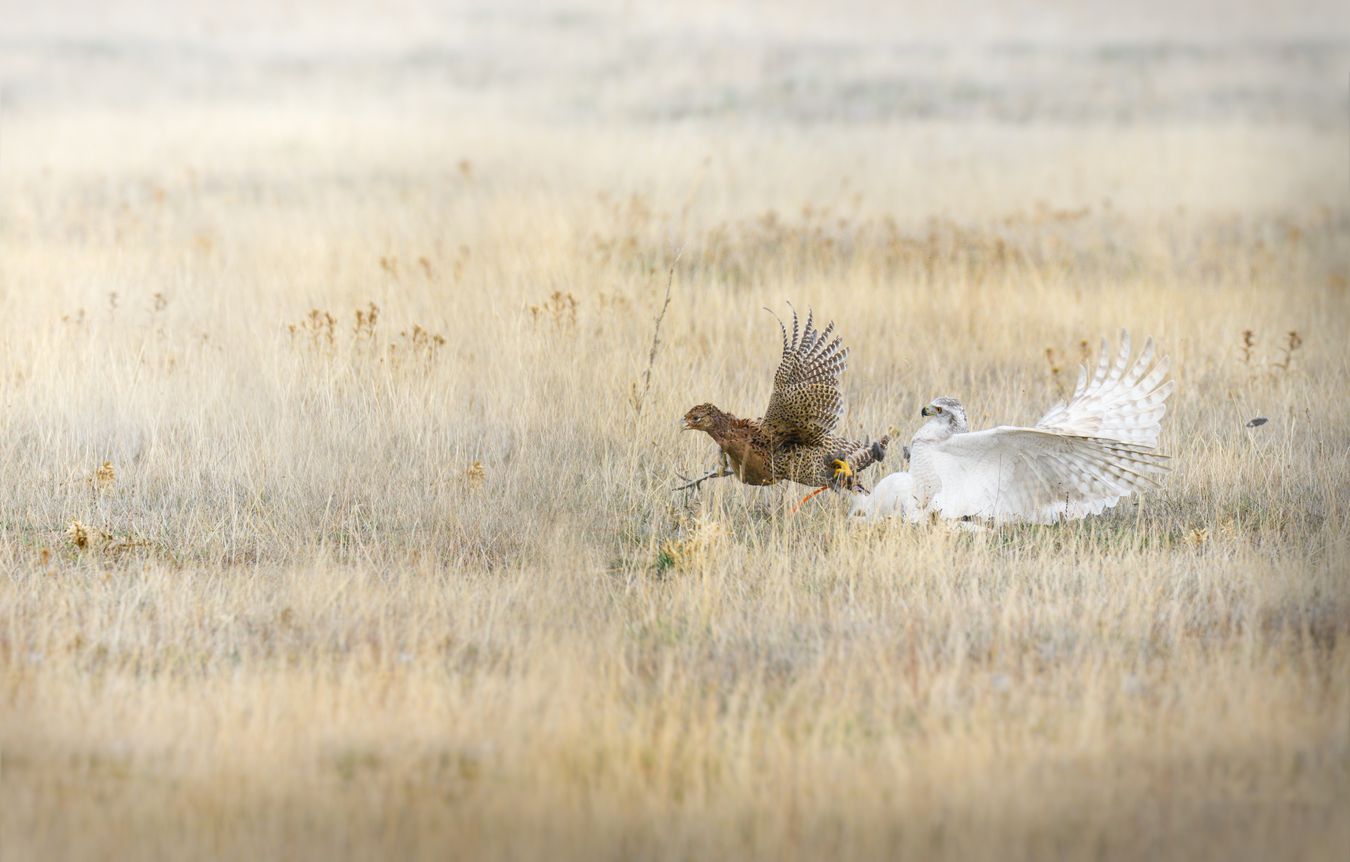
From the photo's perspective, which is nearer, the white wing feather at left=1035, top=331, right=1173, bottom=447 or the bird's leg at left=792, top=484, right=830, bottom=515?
the bird's leg at left=792, top=484, right=830, bottom=515

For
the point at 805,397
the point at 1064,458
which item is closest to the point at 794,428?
the point at 805,397

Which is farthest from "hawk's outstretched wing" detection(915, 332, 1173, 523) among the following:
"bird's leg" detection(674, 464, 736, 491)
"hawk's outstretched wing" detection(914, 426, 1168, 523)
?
"bird's leg" detection(674, 464, 736, 491)

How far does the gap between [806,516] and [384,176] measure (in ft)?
29.2

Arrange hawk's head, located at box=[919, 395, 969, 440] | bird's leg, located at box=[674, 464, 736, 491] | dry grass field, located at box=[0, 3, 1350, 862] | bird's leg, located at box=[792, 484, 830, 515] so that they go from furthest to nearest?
1. bird's leg, located at box=[674, 464, 736, 491]
2. bird's leg, located at box=[792, 484, 830, 515]
3. hawk's head, located at box=[919, 395, 969, 440]
4. dry grass field, located at box=[0, 3, 1350, 862]

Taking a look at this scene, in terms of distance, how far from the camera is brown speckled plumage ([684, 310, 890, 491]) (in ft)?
20.2

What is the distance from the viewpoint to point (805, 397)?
6.13m

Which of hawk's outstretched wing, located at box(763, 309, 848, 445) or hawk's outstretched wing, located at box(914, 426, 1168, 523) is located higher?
hawk's outstretched wing, located at box(763, 309, 848, 445)

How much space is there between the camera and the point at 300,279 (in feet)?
34.3

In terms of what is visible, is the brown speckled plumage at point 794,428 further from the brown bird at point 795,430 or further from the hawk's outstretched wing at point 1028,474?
the hawk's outstretched wing at point 1028,474

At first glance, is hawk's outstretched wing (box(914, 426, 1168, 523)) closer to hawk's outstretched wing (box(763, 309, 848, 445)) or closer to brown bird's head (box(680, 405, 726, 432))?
hawk's outstretched wing (box(763, 309, 848, 445))

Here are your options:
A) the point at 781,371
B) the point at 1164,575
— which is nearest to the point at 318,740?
the point at 781,371

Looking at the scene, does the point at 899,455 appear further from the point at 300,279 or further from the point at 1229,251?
the point at 1229,251

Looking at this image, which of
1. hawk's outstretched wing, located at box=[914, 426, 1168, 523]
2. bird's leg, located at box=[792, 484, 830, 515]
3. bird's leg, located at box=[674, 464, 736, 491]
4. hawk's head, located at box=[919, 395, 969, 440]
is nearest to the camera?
hawk's outstretched wing, located at box=[914, 426, 1168, 523]

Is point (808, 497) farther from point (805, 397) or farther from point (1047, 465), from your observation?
point (1047, 465)
